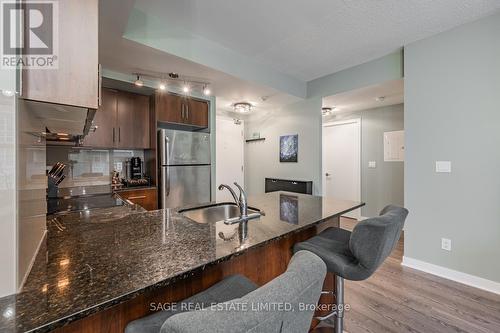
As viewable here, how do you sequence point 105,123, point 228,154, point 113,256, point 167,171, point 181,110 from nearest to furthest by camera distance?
1. point 113,256
2. point 105,123
3. point 167,171
4. point 181,110
5. point 228,154

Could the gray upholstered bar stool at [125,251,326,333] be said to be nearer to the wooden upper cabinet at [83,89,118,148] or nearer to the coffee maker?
the wooden upper cabinet at [83,89,118,148]

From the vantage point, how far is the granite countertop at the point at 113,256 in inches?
20.3

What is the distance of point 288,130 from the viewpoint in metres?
4.20

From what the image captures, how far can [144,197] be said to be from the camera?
297cm

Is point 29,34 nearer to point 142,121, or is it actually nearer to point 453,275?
point 142,121

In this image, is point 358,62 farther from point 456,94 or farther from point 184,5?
point 184,5

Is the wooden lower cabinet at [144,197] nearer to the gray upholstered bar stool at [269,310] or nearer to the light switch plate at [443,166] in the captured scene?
the gray upholstered bar stool at [269,310]

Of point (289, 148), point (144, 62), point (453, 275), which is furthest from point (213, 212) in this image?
point (289, 148)

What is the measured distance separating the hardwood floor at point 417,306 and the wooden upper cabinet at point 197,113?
9.68 feet

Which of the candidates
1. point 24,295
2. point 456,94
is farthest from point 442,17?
point 24,295

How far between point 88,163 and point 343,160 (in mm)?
4652

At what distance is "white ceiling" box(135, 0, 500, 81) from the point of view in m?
1.95

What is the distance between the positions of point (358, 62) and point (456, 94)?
1.24 meters

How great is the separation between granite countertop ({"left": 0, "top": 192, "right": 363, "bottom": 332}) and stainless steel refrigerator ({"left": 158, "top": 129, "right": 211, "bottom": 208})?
1653 mm
